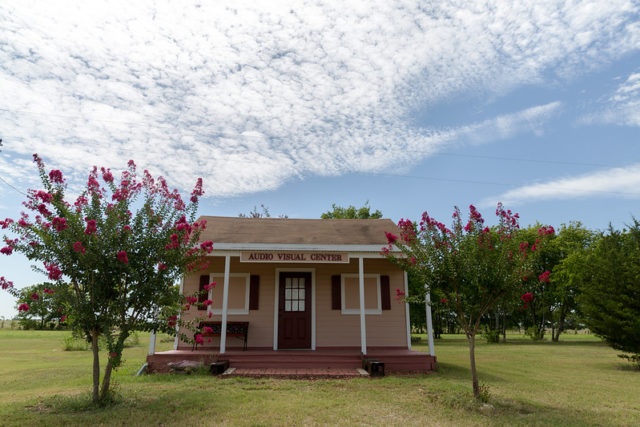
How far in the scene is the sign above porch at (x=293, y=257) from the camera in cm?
987

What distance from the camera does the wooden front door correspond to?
Answer: 36.3ft

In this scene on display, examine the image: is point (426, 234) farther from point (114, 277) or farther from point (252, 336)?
point (252, 336)

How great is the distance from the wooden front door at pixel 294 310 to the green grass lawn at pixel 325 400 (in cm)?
315

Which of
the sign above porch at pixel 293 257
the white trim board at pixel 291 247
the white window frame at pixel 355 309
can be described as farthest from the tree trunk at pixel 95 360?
the white window frame at pixel 355 309

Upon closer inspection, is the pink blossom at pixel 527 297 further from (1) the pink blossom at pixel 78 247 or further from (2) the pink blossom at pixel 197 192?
(1) the pink blossom at pixel 78 247

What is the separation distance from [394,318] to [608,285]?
665 cm

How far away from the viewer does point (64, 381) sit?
27.6 feet

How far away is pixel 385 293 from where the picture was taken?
11.6 m

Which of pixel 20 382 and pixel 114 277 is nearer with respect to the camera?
pixel 114 277

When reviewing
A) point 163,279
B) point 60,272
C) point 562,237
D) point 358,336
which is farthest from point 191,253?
point 562,237

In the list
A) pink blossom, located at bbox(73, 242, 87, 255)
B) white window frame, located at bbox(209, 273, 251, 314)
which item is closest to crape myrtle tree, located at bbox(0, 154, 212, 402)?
pink blossom, located at bbox(73, 242, 87, 255)

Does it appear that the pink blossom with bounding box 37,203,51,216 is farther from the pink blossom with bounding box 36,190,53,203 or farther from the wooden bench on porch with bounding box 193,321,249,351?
the wooden bench on porch with bounding box 193,321,249,351

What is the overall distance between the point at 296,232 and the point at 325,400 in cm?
637

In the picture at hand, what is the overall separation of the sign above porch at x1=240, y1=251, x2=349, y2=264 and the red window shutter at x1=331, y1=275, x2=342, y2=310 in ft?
5.54
